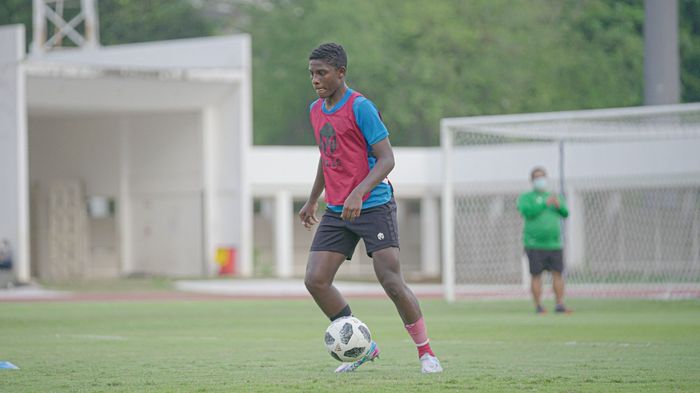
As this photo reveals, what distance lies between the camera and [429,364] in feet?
27.2

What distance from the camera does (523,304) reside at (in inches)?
802

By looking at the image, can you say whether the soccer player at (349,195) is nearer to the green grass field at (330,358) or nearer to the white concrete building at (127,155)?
the green grass field at (330,358)

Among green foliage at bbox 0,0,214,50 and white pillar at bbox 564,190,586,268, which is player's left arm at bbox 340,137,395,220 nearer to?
white pillar at bbox 564,190,586,268

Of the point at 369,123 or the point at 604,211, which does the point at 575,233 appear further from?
the point at 369,123

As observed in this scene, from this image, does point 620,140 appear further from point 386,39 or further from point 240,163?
point 386,39

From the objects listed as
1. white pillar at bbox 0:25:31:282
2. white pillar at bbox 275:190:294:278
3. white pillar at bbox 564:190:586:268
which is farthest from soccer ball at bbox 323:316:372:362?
white pillar at bbox 275:190:294:278

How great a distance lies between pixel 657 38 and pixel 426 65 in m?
25.2

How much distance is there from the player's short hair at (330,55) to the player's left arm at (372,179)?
60cm


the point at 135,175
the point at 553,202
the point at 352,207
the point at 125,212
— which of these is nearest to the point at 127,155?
the point at 135,175

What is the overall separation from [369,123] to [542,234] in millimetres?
9251

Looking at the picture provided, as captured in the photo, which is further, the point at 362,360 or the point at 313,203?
the point at 313,203

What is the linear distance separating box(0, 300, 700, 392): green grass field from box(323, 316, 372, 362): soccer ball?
16cm

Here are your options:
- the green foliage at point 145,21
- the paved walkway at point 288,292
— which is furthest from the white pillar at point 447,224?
the green foliage at point 145,21

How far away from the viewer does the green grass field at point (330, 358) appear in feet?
25.3
